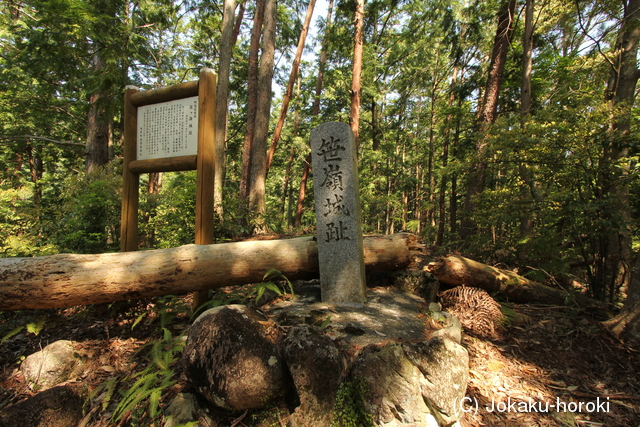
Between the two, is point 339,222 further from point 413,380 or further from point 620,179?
point 620,179

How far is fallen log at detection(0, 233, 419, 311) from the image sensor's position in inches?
117

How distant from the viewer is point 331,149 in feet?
13.5

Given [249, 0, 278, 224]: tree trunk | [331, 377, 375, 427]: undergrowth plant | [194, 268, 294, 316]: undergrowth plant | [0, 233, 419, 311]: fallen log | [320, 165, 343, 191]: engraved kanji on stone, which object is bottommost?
[331, 377, 375, 427]: undergrowth plant

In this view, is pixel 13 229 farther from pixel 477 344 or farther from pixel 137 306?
pixel 477 344

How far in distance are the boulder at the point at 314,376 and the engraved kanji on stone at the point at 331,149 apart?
2.49 meters

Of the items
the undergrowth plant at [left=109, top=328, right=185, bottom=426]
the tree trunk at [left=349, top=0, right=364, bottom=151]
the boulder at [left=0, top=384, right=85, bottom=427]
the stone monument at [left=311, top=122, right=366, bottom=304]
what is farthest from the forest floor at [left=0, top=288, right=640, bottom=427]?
the tree trunk at [left=349, top=0, right=364, bottom=151]

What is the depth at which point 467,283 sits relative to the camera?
4.49 meters

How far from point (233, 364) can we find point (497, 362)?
2908 millimetres

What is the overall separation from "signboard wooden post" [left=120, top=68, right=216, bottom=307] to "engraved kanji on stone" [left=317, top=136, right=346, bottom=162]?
1.51 metres

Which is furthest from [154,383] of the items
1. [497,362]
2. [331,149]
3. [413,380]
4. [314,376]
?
[497,362]

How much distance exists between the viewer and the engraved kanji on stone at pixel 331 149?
159 inches

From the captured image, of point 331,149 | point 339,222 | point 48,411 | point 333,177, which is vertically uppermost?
point 331,149

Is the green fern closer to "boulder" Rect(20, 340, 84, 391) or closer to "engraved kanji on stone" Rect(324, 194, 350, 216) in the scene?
"boulder" Rect(20, 340, 84, 391)

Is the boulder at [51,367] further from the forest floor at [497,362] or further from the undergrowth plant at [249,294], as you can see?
the undergrowth plant at [249,294]
